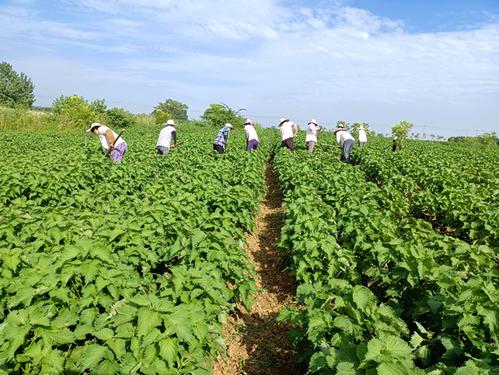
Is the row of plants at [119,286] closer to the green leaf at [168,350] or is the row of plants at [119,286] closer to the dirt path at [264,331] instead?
the green leaf at [168,350]

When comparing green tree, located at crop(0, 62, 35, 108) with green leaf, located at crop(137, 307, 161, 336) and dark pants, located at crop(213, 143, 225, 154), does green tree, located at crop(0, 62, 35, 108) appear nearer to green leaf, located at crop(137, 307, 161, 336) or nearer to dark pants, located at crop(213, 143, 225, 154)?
dark pants, located at crop(213, 143, 225, 154)

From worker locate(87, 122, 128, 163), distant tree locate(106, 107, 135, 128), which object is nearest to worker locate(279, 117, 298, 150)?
worker locate(87, 122, 128, 163)

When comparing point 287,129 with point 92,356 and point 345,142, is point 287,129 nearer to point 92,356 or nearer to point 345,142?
point 345,142

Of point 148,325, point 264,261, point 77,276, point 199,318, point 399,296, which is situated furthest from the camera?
point 264,261

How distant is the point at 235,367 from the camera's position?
3.78m

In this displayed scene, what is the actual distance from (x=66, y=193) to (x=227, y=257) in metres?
4.47

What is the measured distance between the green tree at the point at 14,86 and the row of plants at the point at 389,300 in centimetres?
8472

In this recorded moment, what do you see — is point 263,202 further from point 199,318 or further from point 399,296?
point 199,318

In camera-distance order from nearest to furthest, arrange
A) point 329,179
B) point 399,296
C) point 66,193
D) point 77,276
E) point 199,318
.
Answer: point 199,318 < point 77,276 < point 399,296 < point 66,193 < point 329,179

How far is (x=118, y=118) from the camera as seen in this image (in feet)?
135

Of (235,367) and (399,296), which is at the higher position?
(399,296)

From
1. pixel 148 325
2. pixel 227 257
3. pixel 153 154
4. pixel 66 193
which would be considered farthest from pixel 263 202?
pixel 148 325

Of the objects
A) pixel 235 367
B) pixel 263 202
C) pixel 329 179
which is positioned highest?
pixel 329 179

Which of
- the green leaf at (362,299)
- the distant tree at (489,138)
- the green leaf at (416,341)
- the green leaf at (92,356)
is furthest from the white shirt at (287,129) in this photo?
the distant tree at (489,138)
